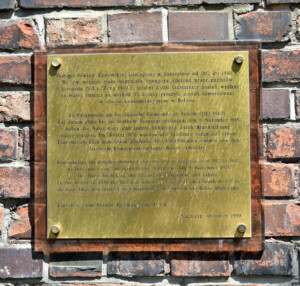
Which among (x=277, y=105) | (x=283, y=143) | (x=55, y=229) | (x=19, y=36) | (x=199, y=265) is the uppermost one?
(x=19, y=36)

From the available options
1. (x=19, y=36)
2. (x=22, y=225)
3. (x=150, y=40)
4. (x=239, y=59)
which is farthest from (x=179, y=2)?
(x=22, y=225)

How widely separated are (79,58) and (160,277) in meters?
0.67

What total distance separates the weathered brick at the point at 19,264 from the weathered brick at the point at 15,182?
161 mm

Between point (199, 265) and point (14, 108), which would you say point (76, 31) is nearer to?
point (14, 108)

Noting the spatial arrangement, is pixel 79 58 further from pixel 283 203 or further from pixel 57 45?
pixel 283 203

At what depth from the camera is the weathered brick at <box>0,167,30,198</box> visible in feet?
3.51

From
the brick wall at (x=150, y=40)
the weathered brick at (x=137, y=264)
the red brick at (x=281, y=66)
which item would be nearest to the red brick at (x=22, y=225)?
the brick wall at (x=150, y=40)

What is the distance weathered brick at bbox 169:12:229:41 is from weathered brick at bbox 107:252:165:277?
0.63 metres

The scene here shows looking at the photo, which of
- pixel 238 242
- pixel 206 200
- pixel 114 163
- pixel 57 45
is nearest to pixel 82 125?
pixel 114 163

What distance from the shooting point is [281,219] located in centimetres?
105

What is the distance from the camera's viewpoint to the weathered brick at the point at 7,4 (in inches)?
42.8

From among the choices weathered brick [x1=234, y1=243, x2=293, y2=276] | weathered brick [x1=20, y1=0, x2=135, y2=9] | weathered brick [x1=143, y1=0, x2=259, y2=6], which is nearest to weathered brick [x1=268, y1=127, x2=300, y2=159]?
weathered brick [x1=234, y1=243, x2=293, y2=276]

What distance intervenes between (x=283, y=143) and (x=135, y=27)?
540mm

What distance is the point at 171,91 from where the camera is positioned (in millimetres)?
1038
